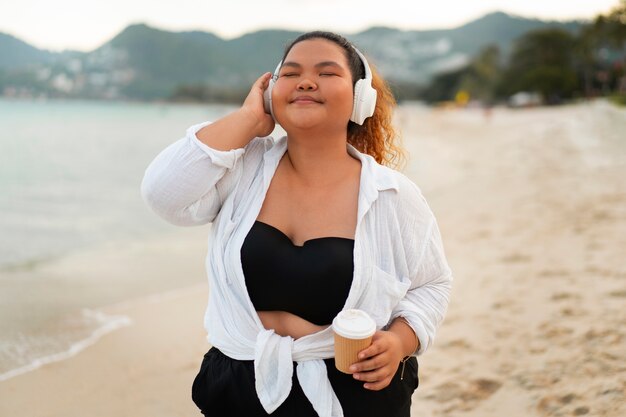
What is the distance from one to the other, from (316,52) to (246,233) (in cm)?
64

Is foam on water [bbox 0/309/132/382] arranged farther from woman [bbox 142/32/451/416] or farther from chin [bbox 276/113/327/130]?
chin [bbox 276/113/327/130]

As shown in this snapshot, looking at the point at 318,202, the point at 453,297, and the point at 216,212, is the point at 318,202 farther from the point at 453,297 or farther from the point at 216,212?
the point at 453,297

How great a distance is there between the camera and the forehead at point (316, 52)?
1833mm

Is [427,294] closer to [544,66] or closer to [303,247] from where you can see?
[303,247]

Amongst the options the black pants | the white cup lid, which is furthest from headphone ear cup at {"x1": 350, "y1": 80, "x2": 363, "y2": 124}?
the black pants

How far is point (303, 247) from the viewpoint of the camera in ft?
5.78

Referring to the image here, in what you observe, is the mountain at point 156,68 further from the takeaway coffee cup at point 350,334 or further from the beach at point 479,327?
the takeaway coffee cup at point 350,334

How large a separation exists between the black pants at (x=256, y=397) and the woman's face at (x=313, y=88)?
30.5 inches

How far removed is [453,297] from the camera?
518 centimetres

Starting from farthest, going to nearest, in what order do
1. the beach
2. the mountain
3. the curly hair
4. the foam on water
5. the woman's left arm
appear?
1. the mountain
2. the foam on water
3. the beach
4. the curly hair
5. the woman's left arm

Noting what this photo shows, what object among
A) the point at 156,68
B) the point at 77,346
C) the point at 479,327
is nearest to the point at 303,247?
the point at 479,327

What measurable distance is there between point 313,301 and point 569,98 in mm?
74852

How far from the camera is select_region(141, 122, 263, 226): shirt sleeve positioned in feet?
5.74

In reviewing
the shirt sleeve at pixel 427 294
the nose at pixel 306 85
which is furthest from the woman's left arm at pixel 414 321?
the nose at pixel 306 85
